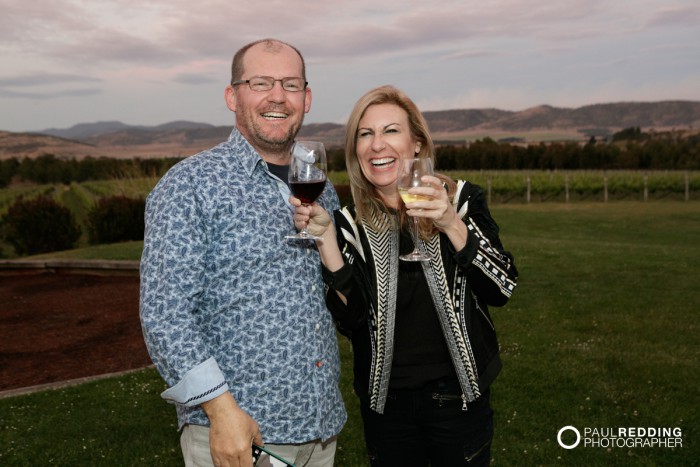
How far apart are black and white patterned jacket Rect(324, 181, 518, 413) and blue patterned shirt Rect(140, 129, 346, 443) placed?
30cm

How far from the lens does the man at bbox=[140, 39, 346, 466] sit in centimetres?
236

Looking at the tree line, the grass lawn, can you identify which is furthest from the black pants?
the tree line

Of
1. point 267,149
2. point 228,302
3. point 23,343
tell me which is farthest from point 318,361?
point 23,343

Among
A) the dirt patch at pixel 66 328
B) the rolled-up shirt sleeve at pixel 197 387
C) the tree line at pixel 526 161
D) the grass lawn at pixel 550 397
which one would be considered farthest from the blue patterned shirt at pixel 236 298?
the tree line at pixel 526 161

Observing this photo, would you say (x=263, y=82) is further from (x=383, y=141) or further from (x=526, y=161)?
(x=526, y=161)

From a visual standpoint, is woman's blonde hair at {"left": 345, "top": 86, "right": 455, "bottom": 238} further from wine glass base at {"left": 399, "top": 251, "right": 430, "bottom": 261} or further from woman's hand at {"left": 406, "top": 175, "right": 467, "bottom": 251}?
woman's hand at {"left": 406, "top": 175, "right": 467, "bottom": 251}

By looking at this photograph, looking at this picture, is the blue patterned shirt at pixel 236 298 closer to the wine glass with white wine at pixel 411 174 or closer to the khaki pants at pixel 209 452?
the khaki pants at pixel 209 452

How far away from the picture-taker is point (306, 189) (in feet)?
8.75

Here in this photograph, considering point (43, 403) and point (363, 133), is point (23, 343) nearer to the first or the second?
point (43, 403)

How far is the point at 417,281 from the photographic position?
320cm

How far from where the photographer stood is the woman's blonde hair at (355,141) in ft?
10.8

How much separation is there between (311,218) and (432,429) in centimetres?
128

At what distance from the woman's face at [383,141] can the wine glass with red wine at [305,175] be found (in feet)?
1.60

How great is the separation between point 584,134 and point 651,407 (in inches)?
6606
